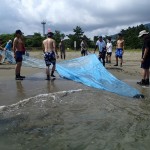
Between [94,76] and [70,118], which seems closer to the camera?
[70,118]

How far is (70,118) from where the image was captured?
Result: 6.62 meters

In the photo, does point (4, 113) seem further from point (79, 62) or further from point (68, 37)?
point (68, 37)

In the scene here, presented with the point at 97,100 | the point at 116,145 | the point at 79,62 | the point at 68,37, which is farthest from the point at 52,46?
the point at 68,37

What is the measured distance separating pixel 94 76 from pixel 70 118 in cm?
474

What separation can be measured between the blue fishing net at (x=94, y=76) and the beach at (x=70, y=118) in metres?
0.34

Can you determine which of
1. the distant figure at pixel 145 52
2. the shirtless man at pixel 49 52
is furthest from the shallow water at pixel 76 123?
the shirtless man at pixel 49 52

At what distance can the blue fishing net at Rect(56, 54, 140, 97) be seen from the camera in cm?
937

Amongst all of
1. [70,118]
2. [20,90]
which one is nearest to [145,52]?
[20,90]

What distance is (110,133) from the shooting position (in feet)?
18.7

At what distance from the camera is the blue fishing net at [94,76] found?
937cm

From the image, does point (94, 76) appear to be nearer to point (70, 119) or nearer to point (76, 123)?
point (70, 119)

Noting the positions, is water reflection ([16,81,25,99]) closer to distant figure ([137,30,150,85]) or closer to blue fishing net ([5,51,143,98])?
blue fishing net ([5,51,143,98])

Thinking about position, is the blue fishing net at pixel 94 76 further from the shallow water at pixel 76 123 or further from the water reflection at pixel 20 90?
the water reflection at pixel 20 90

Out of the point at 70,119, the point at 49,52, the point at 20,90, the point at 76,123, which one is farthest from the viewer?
the point at 49,52
